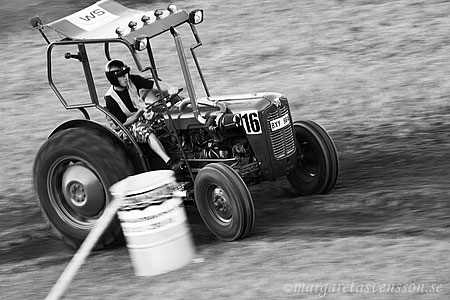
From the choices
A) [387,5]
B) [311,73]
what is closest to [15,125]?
[311,73]

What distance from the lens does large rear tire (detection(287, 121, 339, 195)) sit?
8641mm

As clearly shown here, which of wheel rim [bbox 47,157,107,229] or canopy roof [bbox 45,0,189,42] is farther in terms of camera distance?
wheel rim [bbox 47,157,107,229]

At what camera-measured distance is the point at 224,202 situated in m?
7.67

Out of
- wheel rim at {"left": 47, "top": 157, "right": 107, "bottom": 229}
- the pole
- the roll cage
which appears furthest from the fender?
the pole

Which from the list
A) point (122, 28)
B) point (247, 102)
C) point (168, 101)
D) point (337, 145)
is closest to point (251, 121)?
point (247, 102)

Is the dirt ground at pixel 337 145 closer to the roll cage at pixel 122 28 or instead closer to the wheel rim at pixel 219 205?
the wheel rim at pixel 219 205

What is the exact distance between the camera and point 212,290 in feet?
21.3

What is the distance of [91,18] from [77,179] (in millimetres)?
1476

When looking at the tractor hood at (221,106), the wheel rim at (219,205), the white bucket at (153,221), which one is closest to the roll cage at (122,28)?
the tractor hood at (221,106)

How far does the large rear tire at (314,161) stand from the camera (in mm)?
8641

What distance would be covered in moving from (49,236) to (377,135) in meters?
4.17

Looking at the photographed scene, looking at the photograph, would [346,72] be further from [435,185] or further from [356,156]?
[435,185]

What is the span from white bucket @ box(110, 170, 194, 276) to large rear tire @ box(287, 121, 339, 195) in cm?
204

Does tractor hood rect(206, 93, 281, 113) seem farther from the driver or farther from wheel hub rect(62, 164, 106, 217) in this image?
wheel hub rect(62, 164, 106, 217)
